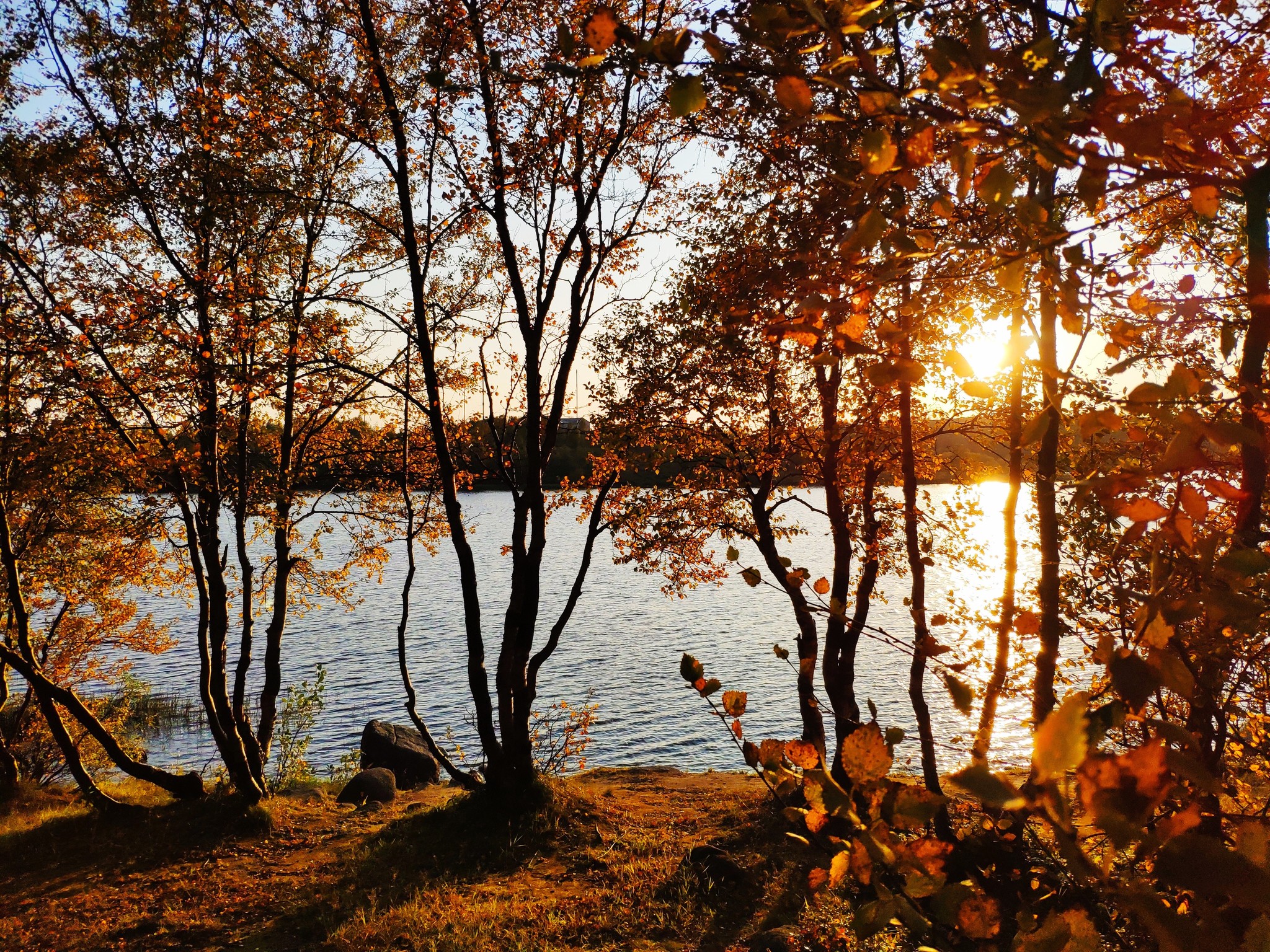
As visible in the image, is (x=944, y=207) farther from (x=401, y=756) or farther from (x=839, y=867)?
(x=401, y=756)

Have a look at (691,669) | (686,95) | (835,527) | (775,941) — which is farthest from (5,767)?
(686,95)

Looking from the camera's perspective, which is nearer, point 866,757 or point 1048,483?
point 866,757

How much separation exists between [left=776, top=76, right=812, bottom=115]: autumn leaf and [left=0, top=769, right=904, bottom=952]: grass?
735cm

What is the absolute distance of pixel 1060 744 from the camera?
0.74m

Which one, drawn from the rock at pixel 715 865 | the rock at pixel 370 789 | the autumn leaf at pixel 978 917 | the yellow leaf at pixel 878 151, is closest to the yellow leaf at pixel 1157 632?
the autumn leaf at pixel 978 917

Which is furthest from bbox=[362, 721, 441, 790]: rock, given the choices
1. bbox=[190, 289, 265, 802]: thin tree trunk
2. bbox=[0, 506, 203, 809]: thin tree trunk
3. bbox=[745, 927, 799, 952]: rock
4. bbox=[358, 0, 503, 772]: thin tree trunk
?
bbox=[745, 927, 799, 952]: rock

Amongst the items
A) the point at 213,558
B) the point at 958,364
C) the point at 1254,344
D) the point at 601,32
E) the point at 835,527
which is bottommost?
the point at 835,527

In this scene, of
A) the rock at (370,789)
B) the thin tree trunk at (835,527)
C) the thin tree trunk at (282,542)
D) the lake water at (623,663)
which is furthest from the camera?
the lake water at (623,663)

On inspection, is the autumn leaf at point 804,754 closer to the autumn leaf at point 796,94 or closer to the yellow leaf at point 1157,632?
the yellow leaf at point 1157,632

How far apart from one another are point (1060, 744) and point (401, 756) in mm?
25427

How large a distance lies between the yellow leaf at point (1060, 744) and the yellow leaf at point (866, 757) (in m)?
0.39

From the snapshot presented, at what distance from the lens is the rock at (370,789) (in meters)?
17.6

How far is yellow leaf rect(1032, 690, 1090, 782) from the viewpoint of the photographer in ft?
2.41

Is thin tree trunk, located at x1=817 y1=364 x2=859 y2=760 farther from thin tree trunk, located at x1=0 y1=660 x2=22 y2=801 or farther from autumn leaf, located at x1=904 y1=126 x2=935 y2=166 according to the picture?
thin tree trunk, located at x1=0 y1=660 x2=22 y2=801
